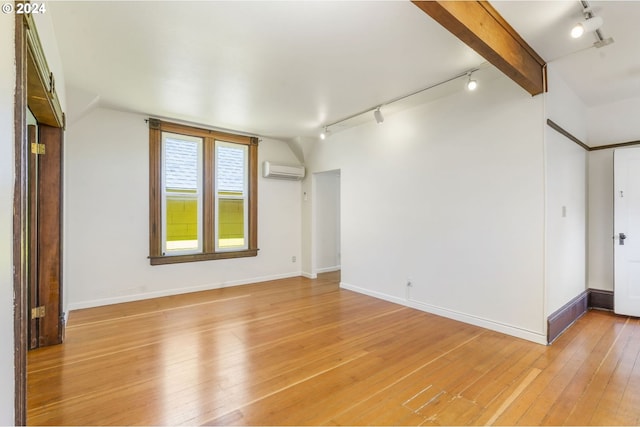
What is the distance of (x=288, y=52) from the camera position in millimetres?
2652

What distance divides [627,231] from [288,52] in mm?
4521

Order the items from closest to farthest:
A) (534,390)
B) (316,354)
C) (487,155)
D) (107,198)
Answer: (534,390) → (316,354) → (487,155) → (107,198)

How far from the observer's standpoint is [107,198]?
4.19m

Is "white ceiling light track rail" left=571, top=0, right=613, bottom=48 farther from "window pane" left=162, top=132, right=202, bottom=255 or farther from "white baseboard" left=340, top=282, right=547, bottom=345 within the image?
"window pane" left=162, top=132, right=202, bottom=255

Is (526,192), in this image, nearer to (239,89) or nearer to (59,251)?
(239,89)

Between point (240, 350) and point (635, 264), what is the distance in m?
4.72

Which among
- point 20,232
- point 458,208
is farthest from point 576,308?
point 20,232

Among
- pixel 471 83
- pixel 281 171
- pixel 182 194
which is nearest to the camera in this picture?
pixel 471 83

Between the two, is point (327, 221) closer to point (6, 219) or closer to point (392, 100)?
point (392, 100)

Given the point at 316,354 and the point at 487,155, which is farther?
the point at 487,155

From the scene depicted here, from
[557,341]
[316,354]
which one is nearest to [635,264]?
[557,341]

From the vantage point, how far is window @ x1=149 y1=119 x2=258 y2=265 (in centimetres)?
457

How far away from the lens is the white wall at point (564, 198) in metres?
2.97

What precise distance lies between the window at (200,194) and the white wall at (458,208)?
2015 mm
